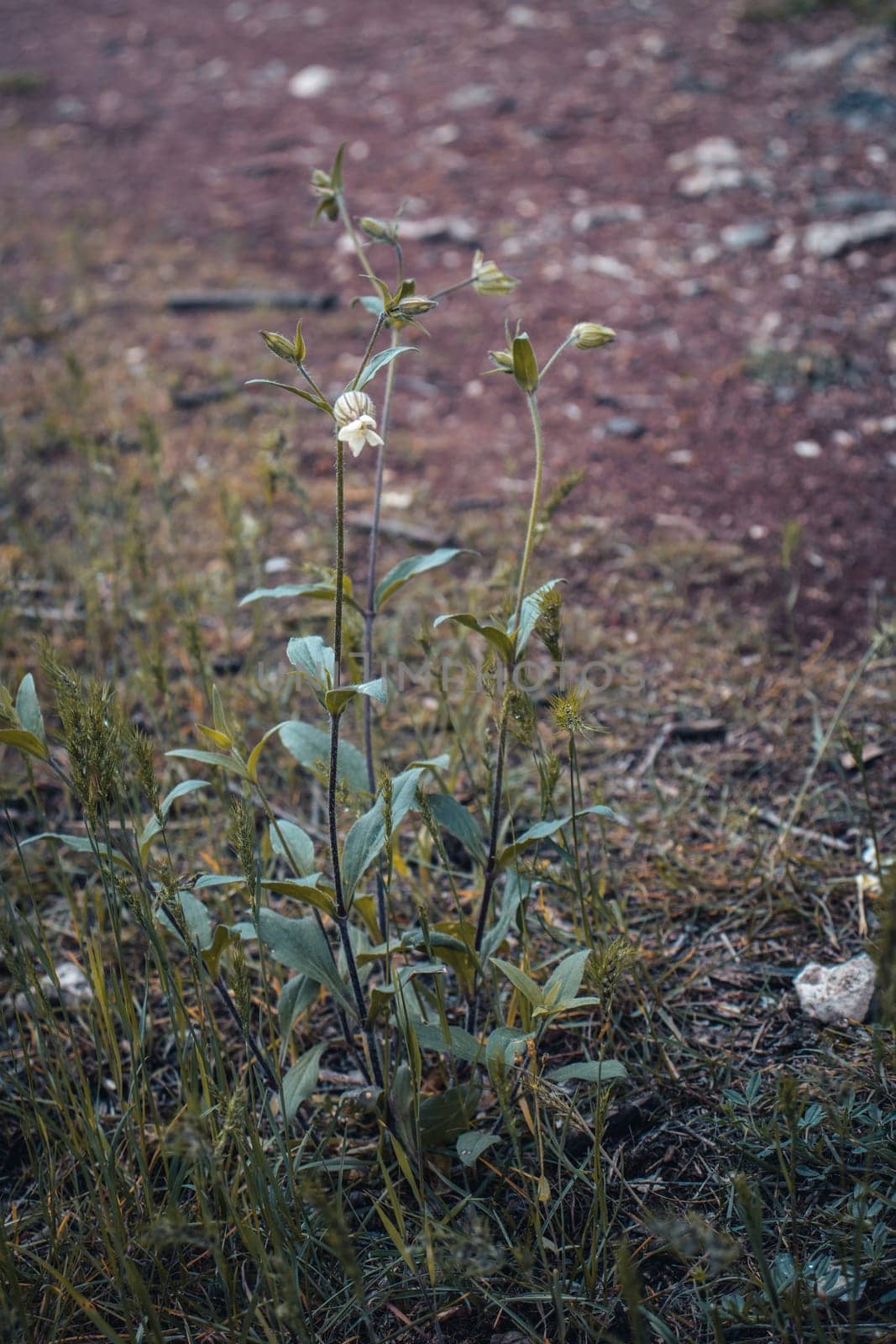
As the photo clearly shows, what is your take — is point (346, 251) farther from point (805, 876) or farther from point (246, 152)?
point (805, 876)

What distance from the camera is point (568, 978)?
1.43m

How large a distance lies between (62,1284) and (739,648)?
196 cm

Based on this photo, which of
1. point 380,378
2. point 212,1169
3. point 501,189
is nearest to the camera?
point 212,1169

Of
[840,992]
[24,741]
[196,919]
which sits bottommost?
[840,992]

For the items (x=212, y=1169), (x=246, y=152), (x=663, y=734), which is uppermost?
(x=246, y=152)

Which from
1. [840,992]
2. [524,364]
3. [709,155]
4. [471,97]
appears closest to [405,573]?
[524,364]

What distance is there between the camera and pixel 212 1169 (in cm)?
121

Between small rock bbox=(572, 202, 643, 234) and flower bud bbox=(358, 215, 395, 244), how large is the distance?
308 cm

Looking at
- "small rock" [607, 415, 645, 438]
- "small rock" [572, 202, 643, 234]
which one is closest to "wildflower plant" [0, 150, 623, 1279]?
"small rock" [607, 415, 645, 438]

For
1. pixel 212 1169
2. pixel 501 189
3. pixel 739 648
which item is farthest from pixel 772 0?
pixel 212 1169

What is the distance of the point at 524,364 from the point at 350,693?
0.53 meters

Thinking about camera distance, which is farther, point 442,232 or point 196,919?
point 442,232

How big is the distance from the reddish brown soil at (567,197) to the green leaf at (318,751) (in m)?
1.42

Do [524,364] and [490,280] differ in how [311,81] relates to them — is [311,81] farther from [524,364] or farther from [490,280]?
[524,364]
